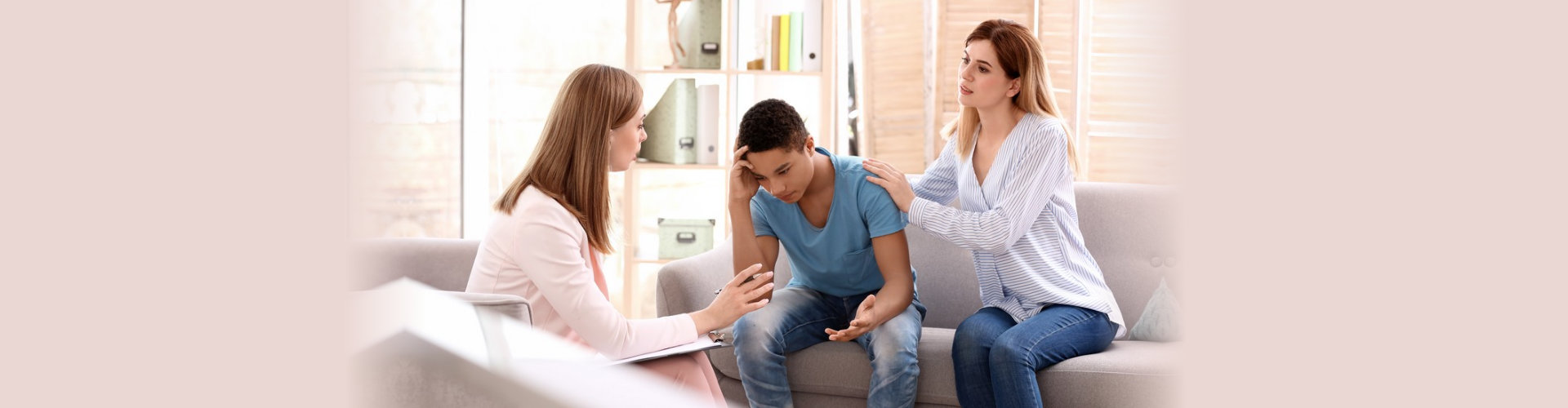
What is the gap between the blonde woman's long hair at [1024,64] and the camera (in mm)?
1546

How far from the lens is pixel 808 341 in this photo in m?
1.61

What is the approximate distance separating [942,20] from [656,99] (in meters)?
0.82

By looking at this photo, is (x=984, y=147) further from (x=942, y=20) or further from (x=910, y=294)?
(x=942, y=20)

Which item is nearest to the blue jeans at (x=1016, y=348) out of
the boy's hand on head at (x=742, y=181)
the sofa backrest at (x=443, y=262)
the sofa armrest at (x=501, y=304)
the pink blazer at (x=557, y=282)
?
the boy's hand on head at (x=742, y=181)

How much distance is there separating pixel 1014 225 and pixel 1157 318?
0.43m

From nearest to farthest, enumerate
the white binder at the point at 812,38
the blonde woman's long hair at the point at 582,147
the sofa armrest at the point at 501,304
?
the sofa armrest at the point at 501,304
the blonde woman's long hair at the point at 582,147
the white binder at the point at 812,38

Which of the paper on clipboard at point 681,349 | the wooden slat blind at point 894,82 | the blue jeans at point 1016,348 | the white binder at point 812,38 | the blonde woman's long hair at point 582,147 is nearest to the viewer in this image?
the paper on clipboard at point 681,349

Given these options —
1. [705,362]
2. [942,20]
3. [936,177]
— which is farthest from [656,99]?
[705,362]

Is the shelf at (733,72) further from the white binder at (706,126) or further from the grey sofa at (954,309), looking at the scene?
the grey sofa at (954,309)

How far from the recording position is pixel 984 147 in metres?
1.63

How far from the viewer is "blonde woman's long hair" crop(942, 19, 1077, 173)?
1.55 m

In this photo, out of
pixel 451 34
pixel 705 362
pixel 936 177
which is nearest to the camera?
pixel 705 362

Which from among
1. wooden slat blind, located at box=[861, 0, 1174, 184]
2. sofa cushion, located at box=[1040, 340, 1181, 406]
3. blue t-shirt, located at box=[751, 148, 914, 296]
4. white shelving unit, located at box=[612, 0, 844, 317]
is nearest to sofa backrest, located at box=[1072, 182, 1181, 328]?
sofa cushion, located at box=[1040, 340, 1181, 406]

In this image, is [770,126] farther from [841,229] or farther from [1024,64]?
[1024,64]
